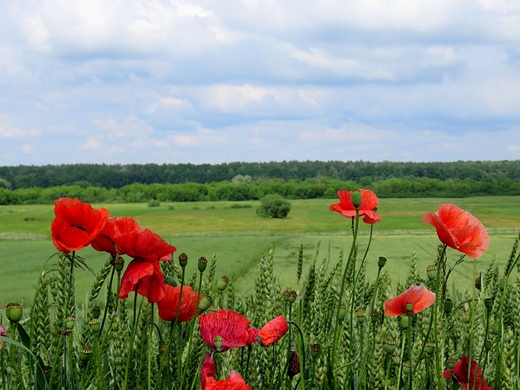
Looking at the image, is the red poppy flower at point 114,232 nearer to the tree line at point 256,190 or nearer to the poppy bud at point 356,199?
the poppy bud at point 356,199

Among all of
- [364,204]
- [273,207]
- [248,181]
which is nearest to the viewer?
[364,204]

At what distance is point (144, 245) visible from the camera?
1.09 meters

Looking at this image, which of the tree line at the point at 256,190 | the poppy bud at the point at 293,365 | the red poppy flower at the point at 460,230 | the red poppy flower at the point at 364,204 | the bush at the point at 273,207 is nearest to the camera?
the red poppy flower at the point at 460,230

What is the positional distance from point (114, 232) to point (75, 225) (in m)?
0.12

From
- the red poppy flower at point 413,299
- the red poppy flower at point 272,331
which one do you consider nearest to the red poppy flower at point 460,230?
the red poppy flower at point 413,299

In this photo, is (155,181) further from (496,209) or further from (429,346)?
(429,346)

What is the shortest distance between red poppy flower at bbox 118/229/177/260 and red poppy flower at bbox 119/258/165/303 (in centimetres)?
2

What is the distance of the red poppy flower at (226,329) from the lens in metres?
Answer: 1.12

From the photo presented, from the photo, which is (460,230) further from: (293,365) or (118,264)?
(118,264)

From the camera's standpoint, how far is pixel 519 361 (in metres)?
1.68

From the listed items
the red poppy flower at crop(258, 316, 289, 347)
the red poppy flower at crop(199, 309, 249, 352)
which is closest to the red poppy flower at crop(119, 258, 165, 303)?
the red poppy flower at crop(199, 309, 249, 352)

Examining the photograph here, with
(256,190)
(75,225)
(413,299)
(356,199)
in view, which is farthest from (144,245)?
(256,190)

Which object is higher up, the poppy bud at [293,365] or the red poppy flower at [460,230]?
the red poppy flower at [460,230]

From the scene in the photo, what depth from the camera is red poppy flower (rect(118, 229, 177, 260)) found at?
3.55 ft
